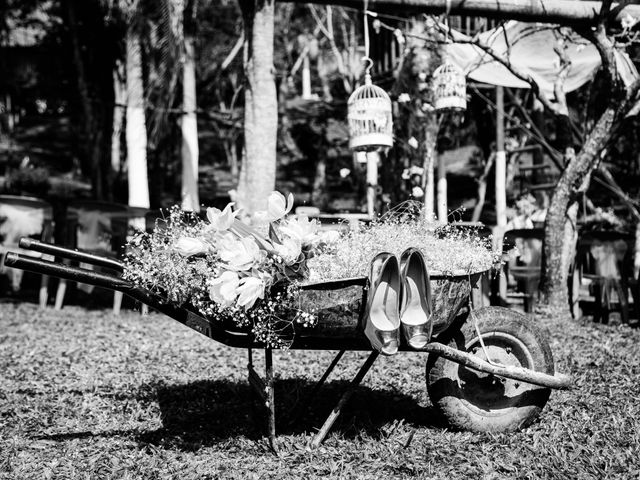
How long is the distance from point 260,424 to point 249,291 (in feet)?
3.67

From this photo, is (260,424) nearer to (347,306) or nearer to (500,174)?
(347,306)

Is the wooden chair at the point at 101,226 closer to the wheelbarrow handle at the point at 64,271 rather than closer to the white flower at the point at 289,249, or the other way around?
the wheelbarrow handle at the point at 64,271

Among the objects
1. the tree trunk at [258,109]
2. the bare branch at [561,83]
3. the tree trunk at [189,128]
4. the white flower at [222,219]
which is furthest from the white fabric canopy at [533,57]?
the tree trunk at [189,128]

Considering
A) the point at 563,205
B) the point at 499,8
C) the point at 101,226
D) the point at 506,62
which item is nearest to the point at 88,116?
the point at 101,226

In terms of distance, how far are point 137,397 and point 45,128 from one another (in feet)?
101

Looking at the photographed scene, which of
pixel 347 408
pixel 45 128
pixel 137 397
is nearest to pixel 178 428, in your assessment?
pixel 137 397

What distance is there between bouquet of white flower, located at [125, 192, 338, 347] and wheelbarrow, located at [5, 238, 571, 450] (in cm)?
9

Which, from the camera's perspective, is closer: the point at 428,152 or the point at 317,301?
the point at 317,301

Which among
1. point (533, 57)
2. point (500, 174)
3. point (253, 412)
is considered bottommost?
point (253, 412)

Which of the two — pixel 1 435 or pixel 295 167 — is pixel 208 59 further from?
pixel 1 435

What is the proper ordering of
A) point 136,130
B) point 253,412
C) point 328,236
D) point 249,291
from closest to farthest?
1. point 249,291
2. point 328,236
3. point 253,412
4. point 136,130

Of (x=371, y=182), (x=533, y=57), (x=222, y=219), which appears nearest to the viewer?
(x=222, y=219)

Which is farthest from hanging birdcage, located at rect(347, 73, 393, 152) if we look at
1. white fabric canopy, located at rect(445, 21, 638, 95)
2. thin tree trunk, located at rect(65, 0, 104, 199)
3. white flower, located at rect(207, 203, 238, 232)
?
thin tree trunk, located at rect(65, 0, 104, 199)

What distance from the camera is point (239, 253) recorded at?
3.35m
